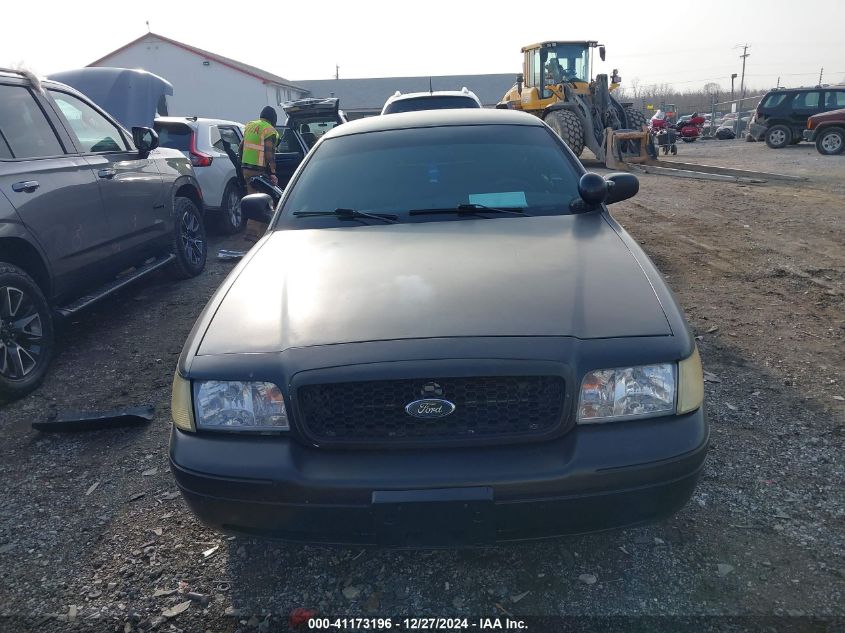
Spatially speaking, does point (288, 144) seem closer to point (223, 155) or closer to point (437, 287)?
point (223, 155)

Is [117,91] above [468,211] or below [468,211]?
above

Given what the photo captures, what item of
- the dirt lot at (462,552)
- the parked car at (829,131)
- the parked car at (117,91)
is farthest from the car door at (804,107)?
the parked car at (117,91)

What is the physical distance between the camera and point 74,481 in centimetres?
304

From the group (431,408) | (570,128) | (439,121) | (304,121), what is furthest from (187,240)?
(570,128)

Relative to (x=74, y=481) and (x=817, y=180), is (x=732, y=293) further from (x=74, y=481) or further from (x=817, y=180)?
(x=817, y=180)

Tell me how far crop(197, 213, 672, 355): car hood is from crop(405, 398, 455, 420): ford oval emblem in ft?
0.71

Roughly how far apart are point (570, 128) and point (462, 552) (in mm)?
13656

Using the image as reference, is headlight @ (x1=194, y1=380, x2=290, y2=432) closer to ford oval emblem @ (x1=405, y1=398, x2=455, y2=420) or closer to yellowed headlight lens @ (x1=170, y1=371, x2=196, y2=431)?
yellowed headlight lens @ (x1=170, y1=371, x2=196, y2=431)

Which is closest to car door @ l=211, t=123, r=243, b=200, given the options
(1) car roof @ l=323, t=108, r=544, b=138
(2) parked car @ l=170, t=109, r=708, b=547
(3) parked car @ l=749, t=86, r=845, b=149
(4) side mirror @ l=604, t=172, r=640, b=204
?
(1) car roof @ l=323, t=108, r=544, b=138

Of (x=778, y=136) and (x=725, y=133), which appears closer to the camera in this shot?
(x=778, y=136)

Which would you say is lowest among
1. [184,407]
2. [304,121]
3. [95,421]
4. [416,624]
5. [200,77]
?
[416,624]

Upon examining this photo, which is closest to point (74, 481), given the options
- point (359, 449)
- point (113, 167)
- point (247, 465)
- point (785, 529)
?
point (247, 465)

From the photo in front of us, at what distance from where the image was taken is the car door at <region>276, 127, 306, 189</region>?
10.4 metres

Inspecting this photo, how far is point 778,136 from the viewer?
2084 cm
